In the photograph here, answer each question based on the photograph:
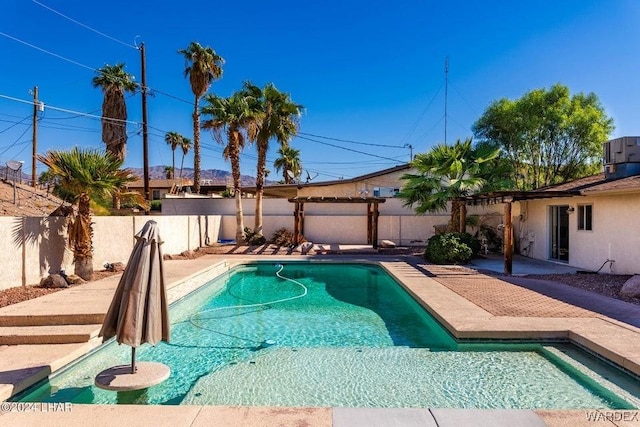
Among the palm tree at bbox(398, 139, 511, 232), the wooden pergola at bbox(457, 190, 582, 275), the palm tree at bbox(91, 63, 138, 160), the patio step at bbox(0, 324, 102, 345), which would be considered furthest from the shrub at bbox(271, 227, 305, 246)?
the patio step at bbox(0, 324, 102, 345)

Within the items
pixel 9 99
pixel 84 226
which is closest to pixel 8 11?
pixel 9 99

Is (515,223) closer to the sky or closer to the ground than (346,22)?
closer to the ground

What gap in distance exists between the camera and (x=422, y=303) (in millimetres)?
9195

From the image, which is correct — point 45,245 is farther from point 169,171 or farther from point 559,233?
point 169,171

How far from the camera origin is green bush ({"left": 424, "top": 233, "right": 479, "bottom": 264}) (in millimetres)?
15305

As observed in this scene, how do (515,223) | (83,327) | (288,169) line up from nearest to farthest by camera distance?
(83,327)
(515,223)
(288,169)

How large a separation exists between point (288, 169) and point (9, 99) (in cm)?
3365

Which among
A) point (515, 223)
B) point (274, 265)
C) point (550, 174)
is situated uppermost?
point (550, 174)

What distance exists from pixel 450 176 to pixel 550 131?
1236 centimetres

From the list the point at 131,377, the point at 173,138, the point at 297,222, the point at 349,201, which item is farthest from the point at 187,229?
the point at 173,138

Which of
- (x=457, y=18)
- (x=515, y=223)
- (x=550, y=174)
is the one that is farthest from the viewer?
(x=550, y=174)

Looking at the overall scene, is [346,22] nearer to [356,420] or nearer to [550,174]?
[550,174]

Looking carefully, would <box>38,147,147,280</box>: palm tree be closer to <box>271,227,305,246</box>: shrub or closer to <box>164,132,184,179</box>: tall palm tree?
<box>271,227,305,246</box>: shrub

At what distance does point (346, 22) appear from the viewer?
19234 millimetres
